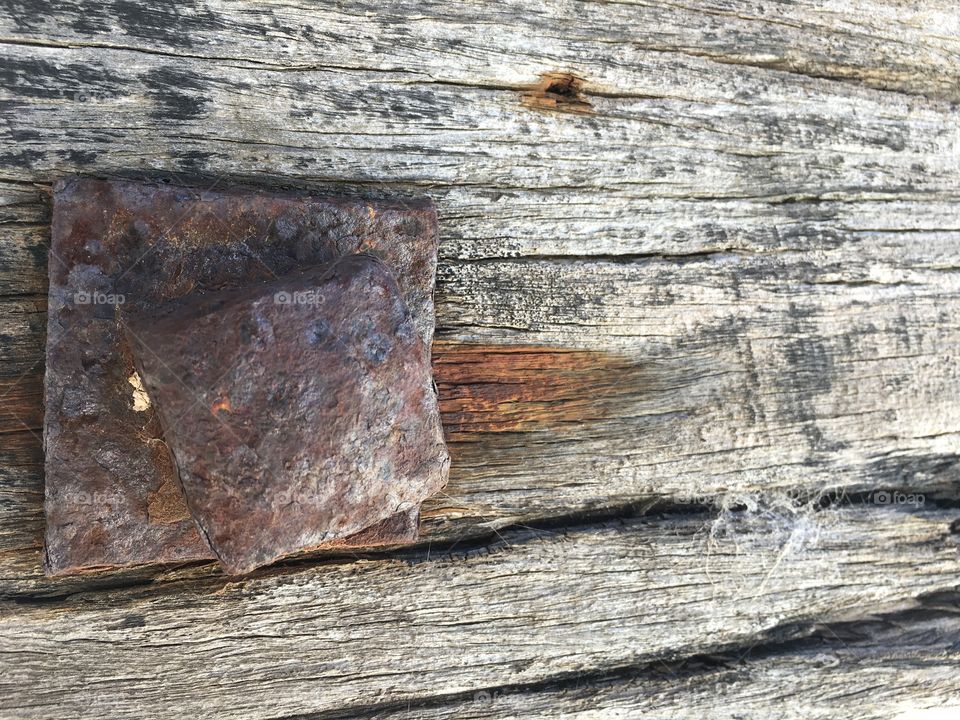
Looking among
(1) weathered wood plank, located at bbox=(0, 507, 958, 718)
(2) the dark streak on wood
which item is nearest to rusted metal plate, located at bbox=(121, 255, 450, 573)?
(1) weathered wood plank, located at bbox=(0, 507, 958, 718)

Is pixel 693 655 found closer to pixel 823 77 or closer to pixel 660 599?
pixel 660 599

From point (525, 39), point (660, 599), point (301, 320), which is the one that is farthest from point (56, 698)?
point (525, 39)

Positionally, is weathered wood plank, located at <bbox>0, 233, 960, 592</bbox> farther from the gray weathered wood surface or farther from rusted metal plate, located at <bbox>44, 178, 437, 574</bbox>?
rusted metal plate, located at <bbox>44, 178, 437, 574</bbox>

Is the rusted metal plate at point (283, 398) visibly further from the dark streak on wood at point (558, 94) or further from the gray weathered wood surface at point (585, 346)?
the dark streak on wood at point (558, 94)

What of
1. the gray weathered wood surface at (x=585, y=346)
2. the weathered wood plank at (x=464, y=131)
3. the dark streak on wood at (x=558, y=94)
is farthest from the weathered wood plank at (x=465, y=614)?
the dark streak on wood at (x=558, y=94)


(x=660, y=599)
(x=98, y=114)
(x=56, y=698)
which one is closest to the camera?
(x=98, y=114)

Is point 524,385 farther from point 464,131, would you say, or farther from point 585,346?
point 464,131

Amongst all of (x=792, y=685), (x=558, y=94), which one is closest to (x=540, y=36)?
(x=558, y=94)

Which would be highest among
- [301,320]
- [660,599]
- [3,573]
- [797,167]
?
[797,167]
